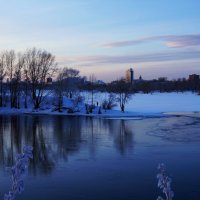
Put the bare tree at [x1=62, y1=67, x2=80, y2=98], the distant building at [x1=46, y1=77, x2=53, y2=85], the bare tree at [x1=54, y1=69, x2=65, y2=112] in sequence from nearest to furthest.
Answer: the bare tree at [x1=54, y1=69, x2=65, y2=112] → the distant building at [x1=46, y1=77, x2=53, y2=85] → the bare tree at [x1=62, y1=67, x2=80, y2=98]

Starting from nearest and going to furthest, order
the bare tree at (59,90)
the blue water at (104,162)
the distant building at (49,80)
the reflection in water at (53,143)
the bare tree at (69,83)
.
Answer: the blue water at (104,162) → the reflection in water at (53,143) → the bare tree at (59,90) → the distant building at (49,80) → the bare tree at (69,83)

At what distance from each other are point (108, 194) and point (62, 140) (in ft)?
37.9

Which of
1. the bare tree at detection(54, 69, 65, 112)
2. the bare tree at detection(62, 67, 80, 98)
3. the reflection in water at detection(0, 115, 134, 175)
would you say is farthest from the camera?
the bare tree at detection(62, 67, 80, 98)

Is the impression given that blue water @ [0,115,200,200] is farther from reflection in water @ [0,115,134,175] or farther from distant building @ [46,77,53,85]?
distant building @ [46,77,53,85]

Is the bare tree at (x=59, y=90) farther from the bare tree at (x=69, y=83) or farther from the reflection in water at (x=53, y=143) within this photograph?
the reflection in water at (x=53, y=143)

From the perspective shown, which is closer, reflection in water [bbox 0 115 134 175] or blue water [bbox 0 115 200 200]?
blue water [bbox 0 115 200 200]

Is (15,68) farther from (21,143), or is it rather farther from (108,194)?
(108,194)

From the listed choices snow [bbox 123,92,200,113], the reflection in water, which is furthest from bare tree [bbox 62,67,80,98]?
the reflection in water

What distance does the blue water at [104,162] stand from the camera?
11.5m

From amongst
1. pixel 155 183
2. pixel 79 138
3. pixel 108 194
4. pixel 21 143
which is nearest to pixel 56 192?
pixel 108 194

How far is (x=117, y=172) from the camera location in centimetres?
1409

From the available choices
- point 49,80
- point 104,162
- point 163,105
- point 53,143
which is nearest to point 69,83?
point 49,80

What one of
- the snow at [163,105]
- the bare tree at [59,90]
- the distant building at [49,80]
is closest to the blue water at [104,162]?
the snow at [163,105]

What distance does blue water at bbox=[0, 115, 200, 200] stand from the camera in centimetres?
1149
